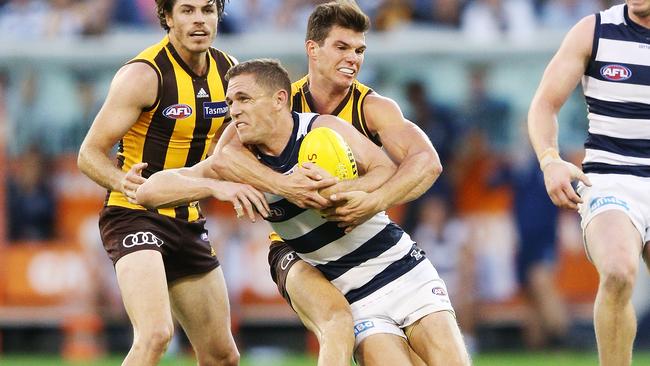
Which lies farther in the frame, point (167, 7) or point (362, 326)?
point (167, 7)

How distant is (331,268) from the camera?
7.02 metres

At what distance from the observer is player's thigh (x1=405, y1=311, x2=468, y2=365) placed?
22.1 ft

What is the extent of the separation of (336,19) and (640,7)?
1.85 m

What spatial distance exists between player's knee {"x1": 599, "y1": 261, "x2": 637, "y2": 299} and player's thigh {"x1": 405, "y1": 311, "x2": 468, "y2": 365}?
2.93 feet

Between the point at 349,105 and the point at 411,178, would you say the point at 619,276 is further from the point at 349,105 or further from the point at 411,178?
the point at 349,105

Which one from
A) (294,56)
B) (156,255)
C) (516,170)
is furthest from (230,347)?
(516,170)

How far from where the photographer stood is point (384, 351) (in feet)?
22.2

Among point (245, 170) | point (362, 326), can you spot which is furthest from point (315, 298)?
point (245, 170)

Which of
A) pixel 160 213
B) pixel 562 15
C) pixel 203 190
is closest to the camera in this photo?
pixel 203 190

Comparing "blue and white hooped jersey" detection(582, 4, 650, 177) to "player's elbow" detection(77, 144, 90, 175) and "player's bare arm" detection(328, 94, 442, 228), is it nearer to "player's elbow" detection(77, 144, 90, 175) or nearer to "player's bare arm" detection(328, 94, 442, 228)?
"player's bare arm" detection(328, 94, 442, 228)

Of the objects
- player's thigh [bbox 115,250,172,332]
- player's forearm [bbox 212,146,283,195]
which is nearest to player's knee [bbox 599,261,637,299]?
player's forearm [bbox 212,146,283,195]

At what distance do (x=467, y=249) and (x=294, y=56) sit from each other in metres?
2.86

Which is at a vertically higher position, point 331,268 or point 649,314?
point 331,268

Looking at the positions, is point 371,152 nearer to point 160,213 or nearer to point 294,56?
point 160,213
